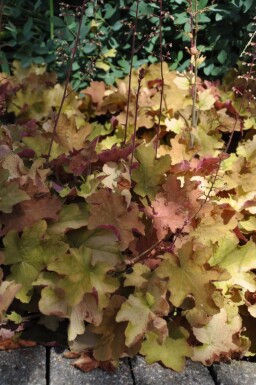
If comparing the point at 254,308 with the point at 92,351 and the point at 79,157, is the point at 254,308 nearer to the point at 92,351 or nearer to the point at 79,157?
the point at 92,351

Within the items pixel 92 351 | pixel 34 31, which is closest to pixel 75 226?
pixel 92 351

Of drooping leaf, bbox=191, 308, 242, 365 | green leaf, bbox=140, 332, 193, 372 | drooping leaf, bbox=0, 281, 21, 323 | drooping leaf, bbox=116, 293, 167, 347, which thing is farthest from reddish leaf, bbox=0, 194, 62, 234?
drooping leaf, bbox=191, 308, 242, 365

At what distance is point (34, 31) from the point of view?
347 cm

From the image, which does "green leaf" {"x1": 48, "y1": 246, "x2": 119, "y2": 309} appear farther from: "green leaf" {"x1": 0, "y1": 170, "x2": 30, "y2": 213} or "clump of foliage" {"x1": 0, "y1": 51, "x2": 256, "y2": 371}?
"green leaf" {"x1": 0, "y1": 170, "x2": 30, "y2": 213}

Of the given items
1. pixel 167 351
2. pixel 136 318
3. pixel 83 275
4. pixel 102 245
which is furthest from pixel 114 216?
pixel 167 351

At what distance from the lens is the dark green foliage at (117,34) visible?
125 inches

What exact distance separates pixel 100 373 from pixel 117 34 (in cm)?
195

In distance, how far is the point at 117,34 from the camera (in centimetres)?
334

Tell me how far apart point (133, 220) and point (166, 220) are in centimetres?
11

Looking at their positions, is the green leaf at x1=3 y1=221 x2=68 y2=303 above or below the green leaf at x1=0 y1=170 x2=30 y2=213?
below

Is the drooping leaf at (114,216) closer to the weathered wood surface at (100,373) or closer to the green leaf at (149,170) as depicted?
the green leaf at (149,170)

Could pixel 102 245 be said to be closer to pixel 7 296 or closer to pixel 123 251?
pixel 123 251

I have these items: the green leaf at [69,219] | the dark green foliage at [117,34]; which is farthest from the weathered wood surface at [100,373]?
the dark green foliage at [117,34]

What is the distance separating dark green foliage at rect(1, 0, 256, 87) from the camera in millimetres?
3170
